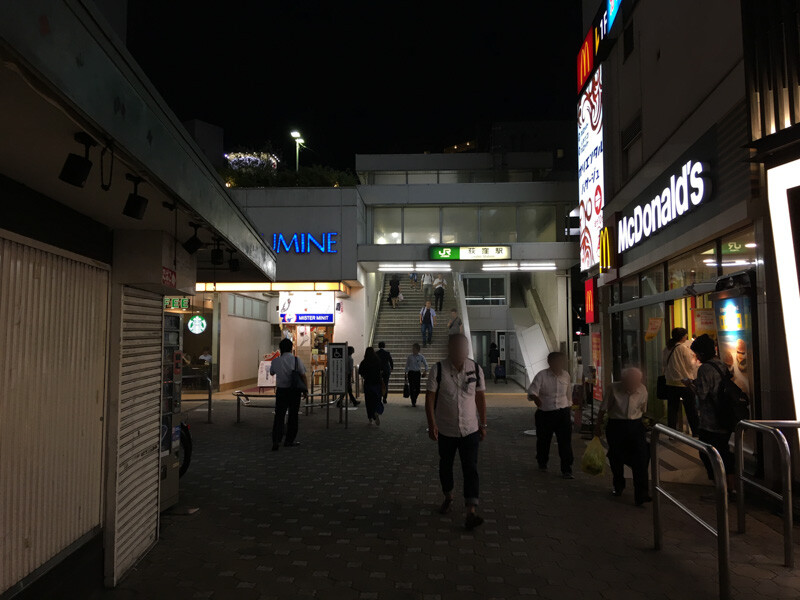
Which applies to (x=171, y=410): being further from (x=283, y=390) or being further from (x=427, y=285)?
(x=427, y=285)

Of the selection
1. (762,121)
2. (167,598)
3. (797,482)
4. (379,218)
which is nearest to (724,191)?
(762,121)

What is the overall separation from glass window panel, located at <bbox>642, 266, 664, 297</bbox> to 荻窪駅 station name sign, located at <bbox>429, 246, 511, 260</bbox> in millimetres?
8152

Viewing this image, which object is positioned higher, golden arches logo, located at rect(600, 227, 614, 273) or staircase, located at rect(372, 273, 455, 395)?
golden arches logo, located at rect(600, 227, 614, 273)

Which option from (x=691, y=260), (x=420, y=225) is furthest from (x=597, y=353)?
(x=420, y=225)

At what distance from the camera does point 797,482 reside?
5770 millimetres

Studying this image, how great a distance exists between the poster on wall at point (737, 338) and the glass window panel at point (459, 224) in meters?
13.6

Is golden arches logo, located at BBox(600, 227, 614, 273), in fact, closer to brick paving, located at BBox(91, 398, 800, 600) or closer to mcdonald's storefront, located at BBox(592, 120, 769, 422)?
mcdonald's storefront, located at BBox(592, 120, 769, 422)

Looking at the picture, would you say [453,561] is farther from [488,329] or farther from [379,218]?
[488,329]

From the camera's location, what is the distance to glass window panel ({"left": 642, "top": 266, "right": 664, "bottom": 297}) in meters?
10.8

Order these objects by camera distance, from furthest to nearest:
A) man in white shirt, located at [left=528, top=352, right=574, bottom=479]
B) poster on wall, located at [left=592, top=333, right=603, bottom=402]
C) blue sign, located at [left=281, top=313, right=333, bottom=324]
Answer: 1. blue sign, located at [left=281, top=313, right=333, bottom=324]
2. poster on wall, located at [left=592, top=333, right=603, bottom=402]
3. man in white shirt, located at [left=528, top=352, right=574, bottom=479]

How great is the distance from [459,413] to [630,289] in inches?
347

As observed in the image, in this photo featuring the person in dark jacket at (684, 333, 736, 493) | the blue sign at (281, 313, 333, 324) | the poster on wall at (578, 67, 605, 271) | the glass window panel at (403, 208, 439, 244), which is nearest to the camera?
the person in dark jacket at (684, 333, 736, 493)

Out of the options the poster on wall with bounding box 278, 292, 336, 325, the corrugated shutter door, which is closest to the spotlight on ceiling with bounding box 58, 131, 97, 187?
the corrugated shutter door

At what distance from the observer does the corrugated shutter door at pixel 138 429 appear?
14.5ft
